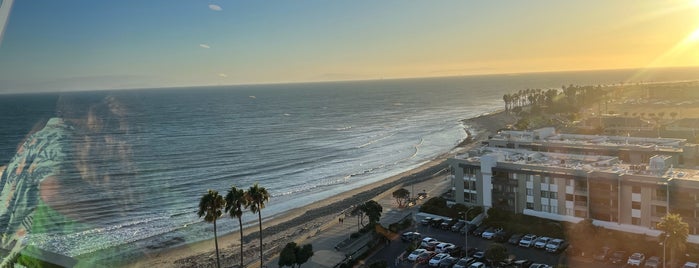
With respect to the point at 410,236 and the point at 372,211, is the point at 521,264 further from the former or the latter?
the point at 372,211

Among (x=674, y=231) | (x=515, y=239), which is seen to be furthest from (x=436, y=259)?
(x=674, y=231)

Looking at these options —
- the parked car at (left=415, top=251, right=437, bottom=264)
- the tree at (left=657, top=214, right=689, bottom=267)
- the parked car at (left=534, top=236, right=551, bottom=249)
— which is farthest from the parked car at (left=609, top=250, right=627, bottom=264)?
the parked car at (left=415, top=251, right=437, bottom=264)

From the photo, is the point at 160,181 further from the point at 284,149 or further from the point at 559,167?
the point at 559,167

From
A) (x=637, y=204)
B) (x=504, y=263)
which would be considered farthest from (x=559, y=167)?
(x=504, y=263)

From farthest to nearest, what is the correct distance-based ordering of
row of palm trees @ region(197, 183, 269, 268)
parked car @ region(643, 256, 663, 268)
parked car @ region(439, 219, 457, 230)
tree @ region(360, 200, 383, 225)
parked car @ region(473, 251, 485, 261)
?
parked car @ region(439, 219, 457, 230), tree @ region(360, 200, 383, 225), parked car @ region(473, 251, 485, 261), row of palm trees @ region(197, 183, 269, 268), parked car @ region(643, 256, 663, 268)

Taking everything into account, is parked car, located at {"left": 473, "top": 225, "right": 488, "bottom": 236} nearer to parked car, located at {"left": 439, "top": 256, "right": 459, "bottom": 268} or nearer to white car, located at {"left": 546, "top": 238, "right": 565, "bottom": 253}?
white car, located at {"left": 546, "top": 238, "right": 565, "bottom": 253}

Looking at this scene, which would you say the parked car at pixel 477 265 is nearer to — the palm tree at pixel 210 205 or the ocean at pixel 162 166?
the palm tree at pixel 210 205
